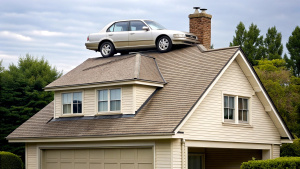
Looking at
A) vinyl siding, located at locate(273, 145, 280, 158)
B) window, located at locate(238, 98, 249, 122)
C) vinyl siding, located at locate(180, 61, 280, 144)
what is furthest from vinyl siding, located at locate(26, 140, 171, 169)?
vinyl siding, located at locate(273, 145, 280, 158)

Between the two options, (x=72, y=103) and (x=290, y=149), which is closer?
(x=72, y=103)

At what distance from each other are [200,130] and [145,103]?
9.27 feet

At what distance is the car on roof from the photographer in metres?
27.5

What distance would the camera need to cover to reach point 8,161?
28312 mm

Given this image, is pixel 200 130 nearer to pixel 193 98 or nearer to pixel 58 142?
pixel 193 98

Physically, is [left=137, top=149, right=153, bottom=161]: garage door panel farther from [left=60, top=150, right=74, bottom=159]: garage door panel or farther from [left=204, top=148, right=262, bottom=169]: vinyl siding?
[left=204, top=148, right=262, bottom=169]: vinyl siding

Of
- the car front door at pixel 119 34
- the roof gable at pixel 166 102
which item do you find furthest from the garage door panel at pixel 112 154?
the car front door at pixel 119 34

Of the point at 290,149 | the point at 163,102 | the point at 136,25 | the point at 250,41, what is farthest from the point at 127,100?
the point at 250,41

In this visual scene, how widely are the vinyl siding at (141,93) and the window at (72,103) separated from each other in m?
3.46

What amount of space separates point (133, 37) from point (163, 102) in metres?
5.97

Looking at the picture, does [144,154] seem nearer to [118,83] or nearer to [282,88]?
[118,83]

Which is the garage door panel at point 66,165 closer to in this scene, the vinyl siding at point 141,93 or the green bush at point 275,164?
the vinyl siding at point 141,93

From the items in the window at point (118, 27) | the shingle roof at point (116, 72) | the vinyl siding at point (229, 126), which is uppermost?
the window at point (118, 27)

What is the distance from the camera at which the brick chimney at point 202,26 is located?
2877 cm
